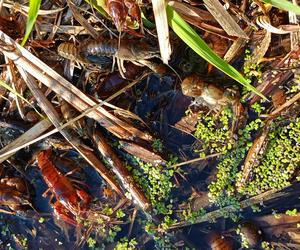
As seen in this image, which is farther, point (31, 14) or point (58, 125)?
point (58, 125)

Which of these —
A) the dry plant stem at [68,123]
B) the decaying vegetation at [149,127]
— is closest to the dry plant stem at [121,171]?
the decaying vegetation at [149,127]

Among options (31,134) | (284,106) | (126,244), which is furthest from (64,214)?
(284,106)

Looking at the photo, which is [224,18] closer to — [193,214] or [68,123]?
[68,123]

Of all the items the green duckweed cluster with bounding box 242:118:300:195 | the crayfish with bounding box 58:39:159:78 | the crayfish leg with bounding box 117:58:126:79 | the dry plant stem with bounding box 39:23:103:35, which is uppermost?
the dry plant stem with bounding box 39:23:103:35

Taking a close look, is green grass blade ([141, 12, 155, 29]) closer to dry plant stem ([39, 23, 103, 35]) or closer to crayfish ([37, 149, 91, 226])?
dry plant stem ([39, 23, 103, 35])

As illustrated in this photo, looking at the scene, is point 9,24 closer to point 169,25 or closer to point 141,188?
point 169,25

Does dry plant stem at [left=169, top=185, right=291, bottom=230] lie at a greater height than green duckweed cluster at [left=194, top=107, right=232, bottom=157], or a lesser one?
lesser

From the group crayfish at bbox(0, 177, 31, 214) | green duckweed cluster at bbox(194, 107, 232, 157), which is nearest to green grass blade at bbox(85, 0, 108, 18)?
green duckweed cluster at bbox(194, 107, 232, 157)

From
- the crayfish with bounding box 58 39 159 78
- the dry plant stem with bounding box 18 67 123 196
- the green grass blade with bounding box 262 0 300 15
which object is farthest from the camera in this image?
the dry plant stem with bounding box 18 67 123 196
